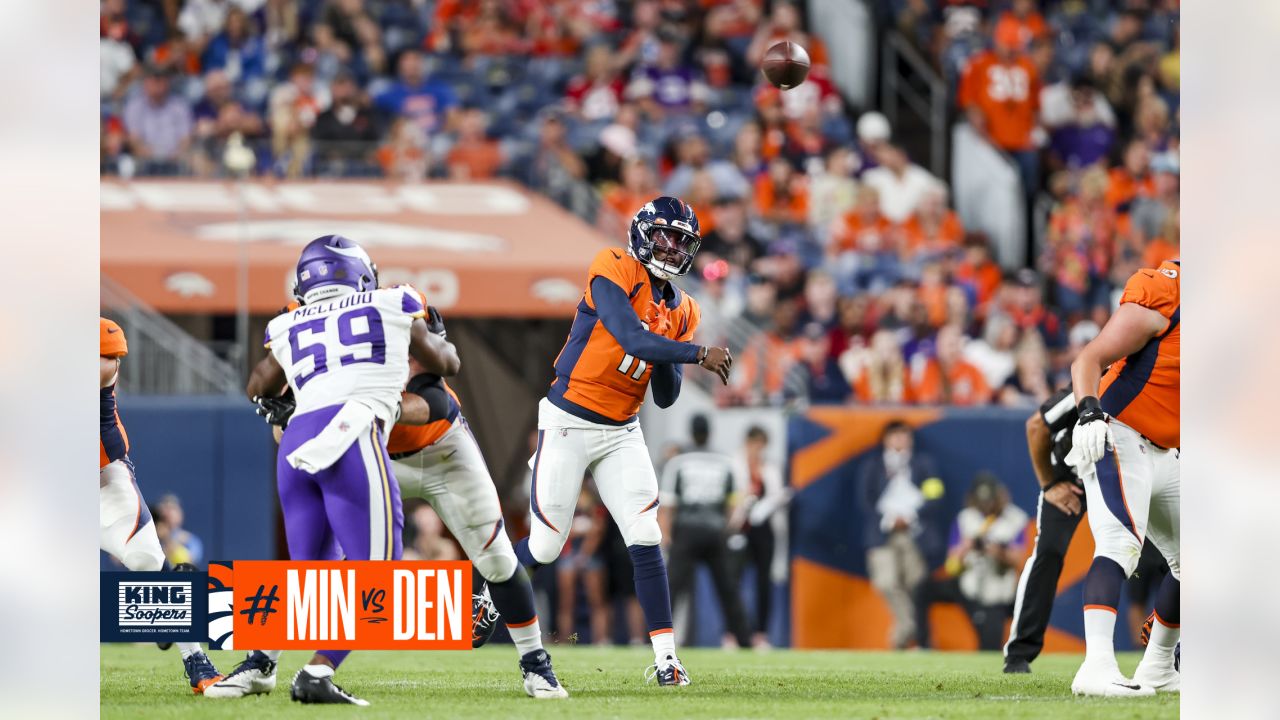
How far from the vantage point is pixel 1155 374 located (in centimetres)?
599

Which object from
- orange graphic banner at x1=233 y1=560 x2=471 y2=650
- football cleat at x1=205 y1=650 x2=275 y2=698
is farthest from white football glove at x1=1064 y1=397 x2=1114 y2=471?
→ football cleat at x1=205 y1=650 x2=275 y2=698

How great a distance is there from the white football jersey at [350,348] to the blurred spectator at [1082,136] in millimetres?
9073

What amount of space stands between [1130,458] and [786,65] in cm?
200

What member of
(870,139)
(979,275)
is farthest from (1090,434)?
(870,139)

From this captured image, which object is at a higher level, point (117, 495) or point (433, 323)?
point (433, 323)

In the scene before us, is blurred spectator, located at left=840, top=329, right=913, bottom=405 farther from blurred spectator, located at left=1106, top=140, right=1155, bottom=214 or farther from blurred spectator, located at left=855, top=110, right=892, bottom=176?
blurred spectator, located at left=1106, top=140, right=1155, bottom=214

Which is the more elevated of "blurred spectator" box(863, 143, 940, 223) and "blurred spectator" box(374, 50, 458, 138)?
"blurred spectator" box(374, 50, 458, 138)

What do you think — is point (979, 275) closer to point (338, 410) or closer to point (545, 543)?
point (545, 543)

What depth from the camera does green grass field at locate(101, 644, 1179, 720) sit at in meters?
5.27

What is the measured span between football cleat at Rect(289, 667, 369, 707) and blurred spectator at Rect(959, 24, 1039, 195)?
937cm

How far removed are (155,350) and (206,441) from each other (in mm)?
654

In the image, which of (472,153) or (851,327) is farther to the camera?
(472,153)

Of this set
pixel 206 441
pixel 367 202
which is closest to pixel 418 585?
pixel 206 441

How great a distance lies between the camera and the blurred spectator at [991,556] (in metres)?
10.2
